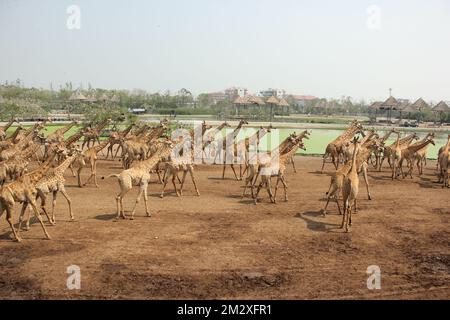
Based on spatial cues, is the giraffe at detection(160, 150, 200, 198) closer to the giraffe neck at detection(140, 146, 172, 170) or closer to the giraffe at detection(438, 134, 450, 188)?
the giraffe neck at detection(140, 146, 172, 170)

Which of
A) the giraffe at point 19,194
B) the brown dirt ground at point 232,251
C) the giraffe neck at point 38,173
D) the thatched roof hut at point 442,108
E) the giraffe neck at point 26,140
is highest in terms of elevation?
the thatched roof hut at point 442,108

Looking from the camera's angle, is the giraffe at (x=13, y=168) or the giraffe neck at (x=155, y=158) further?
the giraffe at (x=13, y=168)

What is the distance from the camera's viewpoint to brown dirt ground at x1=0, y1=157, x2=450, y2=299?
6859mm

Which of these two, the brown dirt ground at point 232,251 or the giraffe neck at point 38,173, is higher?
the giraffe neck at point 38,173

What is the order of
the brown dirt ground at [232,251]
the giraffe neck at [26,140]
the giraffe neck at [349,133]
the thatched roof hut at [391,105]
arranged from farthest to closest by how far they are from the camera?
the thatched roof hut at [391,105]
the giraffe neck at [349,133]
the giraffe neck at [26,140]
the brown dirt ground at [232,251]

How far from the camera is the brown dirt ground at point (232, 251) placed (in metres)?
6.86

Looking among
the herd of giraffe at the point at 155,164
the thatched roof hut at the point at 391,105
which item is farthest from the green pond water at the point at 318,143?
the thatched roof hut at the point at 391,105

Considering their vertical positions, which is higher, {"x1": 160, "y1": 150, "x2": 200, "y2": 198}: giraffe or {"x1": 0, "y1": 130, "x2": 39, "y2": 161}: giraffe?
{"x1": 0, "y1": 130, "x2": 39, "y2": 161}: giraffe

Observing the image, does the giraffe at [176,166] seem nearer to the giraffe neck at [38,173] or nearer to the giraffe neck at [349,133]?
the giraffe neck at [38,173]

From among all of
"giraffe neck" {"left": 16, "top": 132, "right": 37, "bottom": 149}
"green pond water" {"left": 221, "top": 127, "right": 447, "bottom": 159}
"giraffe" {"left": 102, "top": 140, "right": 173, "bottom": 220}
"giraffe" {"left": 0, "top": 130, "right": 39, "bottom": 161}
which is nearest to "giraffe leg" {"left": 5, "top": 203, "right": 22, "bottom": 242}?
"giraffe" {"left": 102, "top": 140, "right": 173, "bottom": 220}

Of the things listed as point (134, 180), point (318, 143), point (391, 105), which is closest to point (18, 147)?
point (134, 180)
